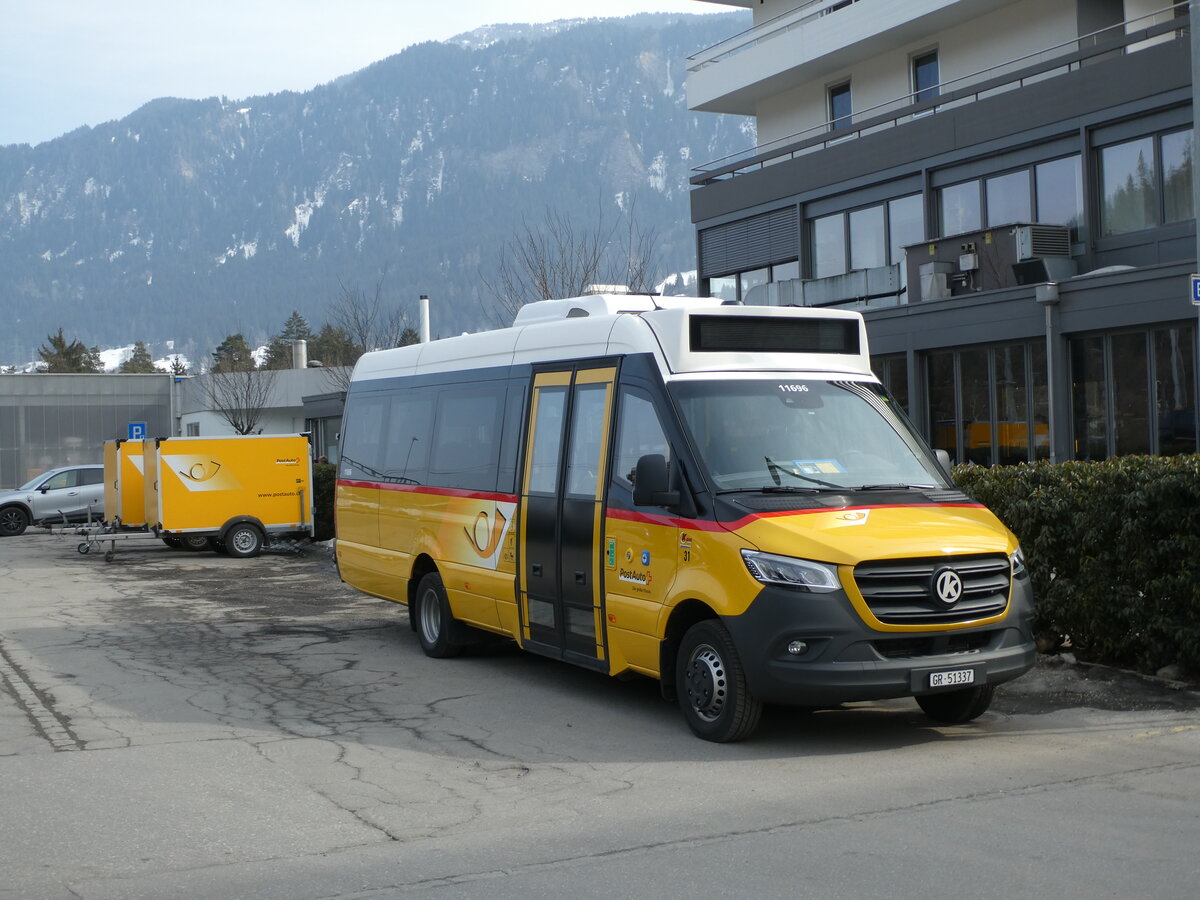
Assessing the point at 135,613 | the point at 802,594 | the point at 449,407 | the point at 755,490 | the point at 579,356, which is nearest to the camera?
the point at 802,594

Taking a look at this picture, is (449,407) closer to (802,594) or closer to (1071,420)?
(802,594)

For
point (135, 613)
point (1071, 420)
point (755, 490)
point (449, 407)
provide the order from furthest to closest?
1. point (1071, 420)
2. point (135, 613)
3. point (449, 407)
4. point (755, 490)

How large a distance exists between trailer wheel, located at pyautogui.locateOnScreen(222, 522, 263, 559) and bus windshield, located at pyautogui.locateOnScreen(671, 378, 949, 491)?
56.0ft

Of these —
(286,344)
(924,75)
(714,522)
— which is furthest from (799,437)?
(286,344)

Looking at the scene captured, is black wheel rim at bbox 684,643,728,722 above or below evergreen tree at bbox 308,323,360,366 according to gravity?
below

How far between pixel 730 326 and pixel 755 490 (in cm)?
133

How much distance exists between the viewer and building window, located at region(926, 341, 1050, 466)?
70.2 feet

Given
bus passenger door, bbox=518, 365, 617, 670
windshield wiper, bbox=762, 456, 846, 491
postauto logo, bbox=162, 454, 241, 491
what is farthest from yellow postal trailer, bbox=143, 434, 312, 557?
windshield wiper, bbox=762, 456, 846, 491

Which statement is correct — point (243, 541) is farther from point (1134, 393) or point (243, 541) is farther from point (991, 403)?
point (1134, 393)

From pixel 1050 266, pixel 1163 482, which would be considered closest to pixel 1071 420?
pixel 1050 266

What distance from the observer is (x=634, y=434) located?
867 centimetres

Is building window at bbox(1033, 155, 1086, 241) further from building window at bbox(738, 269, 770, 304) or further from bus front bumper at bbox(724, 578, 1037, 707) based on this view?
bus front bumper at bbox(724, 578, 1037, 707)

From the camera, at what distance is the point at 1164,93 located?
67.0 feet

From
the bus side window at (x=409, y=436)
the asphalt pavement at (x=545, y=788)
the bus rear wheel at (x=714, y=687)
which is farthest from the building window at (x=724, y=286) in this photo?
the bus rear wheel at (x=714, y=687)
